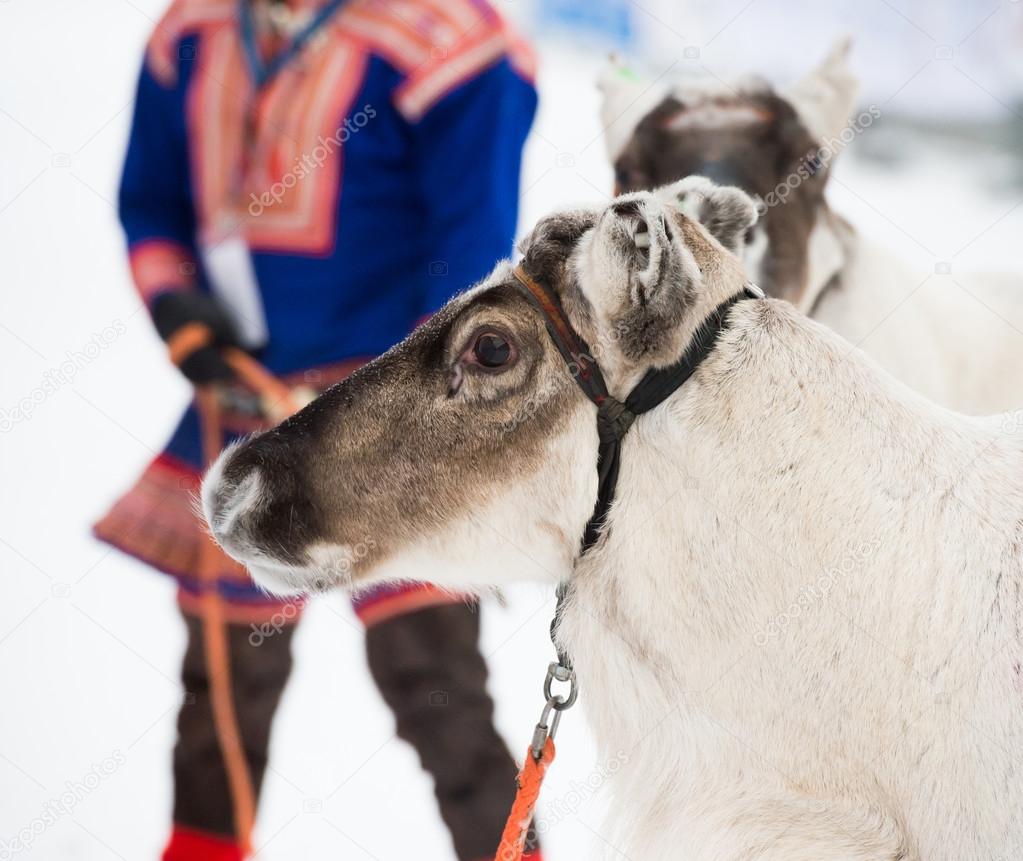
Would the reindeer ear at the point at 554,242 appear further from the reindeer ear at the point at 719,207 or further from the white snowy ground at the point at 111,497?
the white snowy ground at the point at 111,497

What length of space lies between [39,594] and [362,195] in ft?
6.03

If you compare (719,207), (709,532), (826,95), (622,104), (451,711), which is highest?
(719,207)

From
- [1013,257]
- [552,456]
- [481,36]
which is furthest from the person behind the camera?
[1013,257]

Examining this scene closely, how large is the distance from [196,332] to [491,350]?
0.93 m

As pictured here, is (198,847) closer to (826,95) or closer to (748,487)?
(748,487)

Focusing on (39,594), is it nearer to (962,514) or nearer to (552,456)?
(552,456)

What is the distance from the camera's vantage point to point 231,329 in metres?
2.08

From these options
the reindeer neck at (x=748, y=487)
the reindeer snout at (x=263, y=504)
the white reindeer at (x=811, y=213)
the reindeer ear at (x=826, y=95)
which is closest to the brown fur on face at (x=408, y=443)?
the reindeer snout at (x=263, y=504)

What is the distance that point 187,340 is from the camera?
202 centimetres

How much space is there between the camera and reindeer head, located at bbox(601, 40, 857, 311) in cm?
230

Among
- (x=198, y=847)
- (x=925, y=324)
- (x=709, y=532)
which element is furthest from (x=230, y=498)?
(x=925, y=324)

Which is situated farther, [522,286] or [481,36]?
[481,36]

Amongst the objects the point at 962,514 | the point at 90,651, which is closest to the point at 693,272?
the point at 962,514

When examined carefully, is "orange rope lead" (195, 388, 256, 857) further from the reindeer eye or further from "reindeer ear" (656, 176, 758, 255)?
"reindeer ear" (656, 176, 758, 255)
